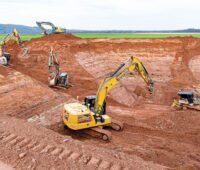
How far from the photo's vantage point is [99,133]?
13180 mm

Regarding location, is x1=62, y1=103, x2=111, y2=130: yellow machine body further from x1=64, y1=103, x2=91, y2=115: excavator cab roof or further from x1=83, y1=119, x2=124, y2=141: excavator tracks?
x1=83, y1=119, x2=124, y2=141: excavator tracks

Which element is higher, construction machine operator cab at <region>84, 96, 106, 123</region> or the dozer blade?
construction machine operator cab at <region>84, 96, 106, 123</region>

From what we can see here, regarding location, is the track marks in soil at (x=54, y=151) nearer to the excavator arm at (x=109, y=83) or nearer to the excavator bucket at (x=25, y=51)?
the excavator arm at (x=109, y=83)

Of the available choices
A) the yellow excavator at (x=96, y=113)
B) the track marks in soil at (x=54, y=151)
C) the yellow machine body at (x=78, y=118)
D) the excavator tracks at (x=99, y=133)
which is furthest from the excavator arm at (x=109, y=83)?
the track marks in soil at (x=54, y=151)

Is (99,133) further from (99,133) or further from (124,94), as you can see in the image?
(124,94)

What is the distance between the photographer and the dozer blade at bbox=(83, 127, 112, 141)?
1290 cm

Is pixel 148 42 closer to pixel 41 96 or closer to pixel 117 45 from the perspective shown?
pixel 117 45

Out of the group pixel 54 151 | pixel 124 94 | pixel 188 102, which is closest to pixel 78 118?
pixel 54 151

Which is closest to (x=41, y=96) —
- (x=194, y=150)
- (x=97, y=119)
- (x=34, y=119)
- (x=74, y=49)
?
(x=34, y=119)

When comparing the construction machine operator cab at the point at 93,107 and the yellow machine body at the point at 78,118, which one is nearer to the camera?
the yellow machine body at the point at 78,118

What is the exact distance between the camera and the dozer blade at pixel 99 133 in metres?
12.9

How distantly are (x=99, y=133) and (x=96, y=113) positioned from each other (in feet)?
3.61

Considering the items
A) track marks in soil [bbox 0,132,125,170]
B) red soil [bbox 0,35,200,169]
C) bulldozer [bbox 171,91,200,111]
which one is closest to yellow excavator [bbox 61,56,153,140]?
red soil [bbox 0,35,200,169]

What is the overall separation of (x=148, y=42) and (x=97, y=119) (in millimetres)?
24616
